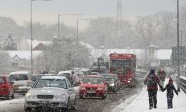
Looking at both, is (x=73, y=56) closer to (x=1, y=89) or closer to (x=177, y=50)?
(x=177, y=50)

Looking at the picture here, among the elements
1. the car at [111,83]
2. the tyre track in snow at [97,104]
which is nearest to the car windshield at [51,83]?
the tyre track in snow at [97,104]

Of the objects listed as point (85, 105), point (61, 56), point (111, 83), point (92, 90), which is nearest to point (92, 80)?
point (92, 90)

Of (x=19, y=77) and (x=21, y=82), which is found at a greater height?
(x=19, y=77)

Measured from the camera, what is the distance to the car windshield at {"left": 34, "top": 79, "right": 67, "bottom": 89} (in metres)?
25.9

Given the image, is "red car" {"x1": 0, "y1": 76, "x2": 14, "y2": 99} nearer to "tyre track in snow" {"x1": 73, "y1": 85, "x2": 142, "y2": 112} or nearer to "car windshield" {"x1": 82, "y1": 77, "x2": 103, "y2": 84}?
"tyre track in snow" {"x1": 73, "y1": 85, "x2": 142, "y2": 112}

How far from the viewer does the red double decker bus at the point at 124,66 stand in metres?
62.0

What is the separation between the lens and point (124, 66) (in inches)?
2458

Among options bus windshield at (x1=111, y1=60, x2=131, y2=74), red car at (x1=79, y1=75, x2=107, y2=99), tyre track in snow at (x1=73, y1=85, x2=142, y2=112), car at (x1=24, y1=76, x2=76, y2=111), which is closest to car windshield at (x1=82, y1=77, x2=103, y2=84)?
red car at (x1=79, y1=75, x2=107, y2=99)

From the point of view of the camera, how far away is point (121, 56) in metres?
62.0

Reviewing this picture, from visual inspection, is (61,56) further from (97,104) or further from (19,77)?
(97,104)

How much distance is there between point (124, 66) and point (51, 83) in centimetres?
3653

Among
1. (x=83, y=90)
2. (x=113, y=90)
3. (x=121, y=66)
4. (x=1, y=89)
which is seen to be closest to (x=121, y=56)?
(x=121, y=66)

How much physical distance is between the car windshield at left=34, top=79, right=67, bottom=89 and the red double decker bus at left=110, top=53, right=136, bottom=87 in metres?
35.8

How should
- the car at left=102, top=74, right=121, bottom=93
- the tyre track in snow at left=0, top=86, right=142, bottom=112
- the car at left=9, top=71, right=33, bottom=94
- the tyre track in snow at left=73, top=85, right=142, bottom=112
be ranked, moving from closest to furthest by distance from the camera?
the tyre track in snow at left=0, top=86, right=142, bottom=112
the tyre track in snow at left=73, top=85, right=142, bottom=112
the car at left=9, top=71, right=33, bottom=94
the car at left=102, top=74, right=121, bottom=93
